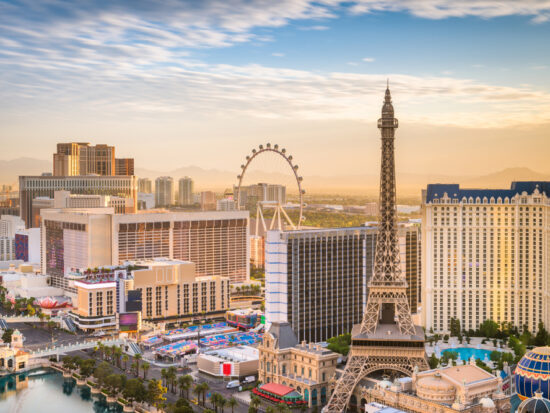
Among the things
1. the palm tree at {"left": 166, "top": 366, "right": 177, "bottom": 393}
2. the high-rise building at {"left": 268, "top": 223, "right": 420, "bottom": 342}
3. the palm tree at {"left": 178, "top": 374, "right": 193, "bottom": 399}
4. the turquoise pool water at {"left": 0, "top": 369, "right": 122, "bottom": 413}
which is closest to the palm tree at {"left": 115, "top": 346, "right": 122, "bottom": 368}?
the turquoise pool water at {"left": 0, "top": 369, "right": 122, "bottom": 413}

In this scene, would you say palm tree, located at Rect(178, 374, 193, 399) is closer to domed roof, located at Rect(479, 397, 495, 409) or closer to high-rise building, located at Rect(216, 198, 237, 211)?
domed roof, located at Rect(479, 397, 495, 409)

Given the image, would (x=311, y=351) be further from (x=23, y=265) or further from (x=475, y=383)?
(x=23, y=265)

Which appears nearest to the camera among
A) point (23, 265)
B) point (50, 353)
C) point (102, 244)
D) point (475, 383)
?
point (475, 383)

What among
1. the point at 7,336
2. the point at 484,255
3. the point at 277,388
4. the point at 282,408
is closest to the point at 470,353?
the point at 484,255

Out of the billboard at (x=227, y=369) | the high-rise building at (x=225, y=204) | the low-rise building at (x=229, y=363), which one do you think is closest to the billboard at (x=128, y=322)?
the low-rise building at (x=229, y=363)

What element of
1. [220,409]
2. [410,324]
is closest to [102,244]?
[220,409]

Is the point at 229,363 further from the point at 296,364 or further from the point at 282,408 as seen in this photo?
the point at 282,408

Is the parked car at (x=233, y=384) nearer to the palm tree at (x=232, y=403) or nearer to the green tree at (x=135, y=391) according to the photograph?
the palm tree at (x=232, y=403)
